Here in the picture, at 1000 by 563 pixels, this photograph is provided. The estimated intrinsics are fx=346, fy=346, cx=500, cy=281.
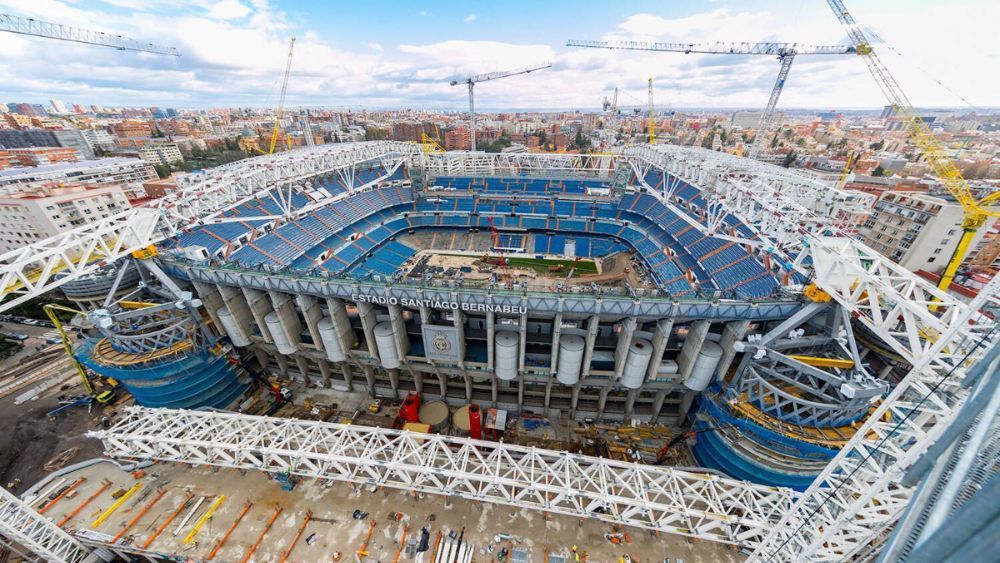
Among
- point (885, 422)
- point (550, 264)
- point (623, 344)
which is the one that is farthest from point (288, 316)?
point (550, 264)

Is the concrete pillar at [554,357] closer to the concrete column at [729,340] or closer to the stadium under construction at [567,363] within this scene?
the stadium under construction at [567,363]

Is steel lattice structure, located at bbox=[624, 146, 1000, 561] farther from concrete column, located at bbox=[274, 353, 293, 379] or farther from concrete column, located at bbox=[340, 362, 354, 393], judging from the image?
concrete column, located at bbox=[274, 353, 293, 379]

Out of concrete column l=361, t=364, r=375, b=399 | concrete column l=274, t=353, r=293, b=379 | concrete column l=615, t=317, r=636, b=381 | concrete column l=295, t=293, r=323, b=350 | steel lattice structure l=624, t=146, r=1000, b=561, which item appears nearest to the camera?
steel lattice structure l=624, t=146, r=1000, b=561

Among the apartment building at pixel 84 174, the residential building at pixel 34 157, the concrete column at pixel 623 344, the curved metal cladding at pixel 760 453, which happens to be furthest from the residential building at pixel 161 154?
the curved metal cladding at pixel 760 453

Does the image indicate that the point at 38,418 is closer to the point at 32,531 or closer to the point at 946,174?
the point at 32,531

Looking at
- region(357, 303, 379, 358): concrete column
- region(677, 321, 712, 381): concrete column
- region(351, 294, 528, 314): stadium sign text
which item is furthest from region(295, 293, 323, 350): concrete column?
region(677, 321, 712, 381): concrete column
